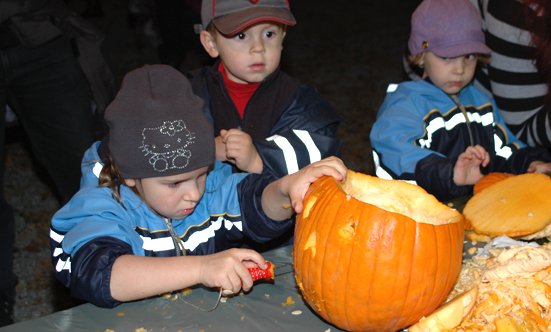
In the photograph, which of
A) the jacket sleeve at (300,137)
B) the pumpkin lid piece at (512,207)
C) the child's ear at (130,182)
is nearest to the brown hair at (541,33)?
the pumpkin lid piece at (512,207)

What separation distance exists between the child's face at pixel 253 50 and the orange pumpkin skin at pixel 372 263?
74cm

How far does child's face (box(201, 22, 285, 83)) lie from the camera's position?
165cm

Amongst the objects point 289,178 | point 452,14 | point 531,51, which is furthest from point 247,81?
point 531,51

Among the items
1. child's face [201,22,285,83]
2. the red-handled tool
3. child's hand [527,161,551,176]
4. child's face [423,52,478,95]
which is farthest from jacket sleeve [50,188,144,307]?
child's hand [527,161,551,176]

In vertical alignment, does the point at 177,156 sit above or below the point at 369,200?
above

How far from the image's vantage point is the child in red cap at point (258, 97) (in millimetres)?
1601

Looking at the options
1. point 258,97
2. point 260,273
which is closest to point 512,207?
point 260,273

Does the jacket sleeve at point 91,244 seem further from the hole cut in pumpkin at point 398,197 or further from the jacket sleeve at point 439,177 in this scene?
the jacket sleeve at point 439,177

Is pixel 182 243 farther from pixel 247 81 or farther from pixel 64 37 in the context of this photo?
pixel 64 37

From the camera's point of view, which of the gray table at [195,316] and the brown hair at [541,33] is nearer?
the gray table at [195,316]

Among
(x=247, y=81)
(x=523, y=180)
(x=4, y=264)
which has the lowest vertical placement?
(x=4, y=264)

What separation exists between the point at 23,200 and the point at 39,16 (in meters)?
1.84

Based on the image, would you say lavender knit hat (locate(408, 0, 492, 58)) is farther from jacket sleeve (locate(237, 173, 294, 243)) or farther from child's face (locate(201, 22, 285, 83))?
jacket sleeve (locate(237, 173, 294, 243))

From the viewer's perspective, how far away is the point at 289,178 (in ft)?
4.14
